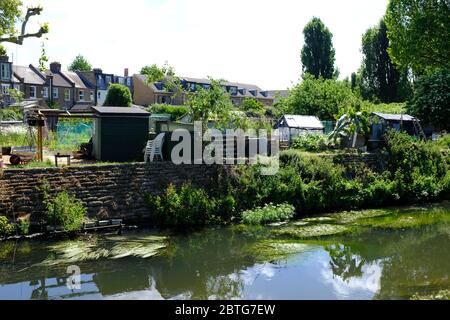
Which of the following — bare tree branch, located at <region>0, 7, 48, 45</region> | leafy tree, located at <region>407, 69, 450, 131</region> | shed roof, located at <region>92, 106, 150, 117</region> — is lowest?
shed roof, located at <region>92, 106, 150, 117</region>

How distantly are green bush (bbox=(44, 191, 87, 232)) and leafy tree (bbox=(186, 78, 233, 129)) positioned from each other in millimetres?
6691

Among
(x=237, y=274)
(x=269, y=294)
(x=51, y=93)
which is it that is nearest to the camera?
(x=269, y=294)

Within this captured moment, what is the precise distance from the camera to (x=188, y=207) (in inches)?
640

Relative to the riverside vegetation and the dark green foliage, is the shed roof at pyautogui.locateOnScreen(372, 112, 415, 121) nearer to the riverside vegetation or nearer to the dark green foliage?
the riverside vegetation

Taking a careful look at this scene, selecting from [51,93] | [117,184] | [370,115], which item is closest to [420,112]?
[370,115]

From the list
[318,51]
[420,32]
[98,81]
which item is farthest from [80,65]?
[420,32]

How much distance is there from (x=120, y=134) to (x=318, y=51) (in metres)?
38.5

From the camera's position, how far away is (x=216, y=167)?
18266mm

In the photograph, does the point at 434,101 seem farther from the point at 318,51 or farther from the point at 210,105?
the point at 318,51

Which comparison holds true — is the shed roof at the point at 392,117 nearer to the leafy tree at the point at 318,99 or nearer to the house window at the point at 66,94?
the leafy tree at the point at 318,99

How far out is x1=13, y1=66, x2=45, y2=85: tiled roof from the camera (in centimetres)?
4738

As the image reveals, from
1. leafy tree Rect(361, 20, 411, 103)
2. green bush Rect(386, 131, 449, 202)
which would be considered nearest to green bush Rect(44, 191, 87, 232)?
green bush Rect(386, 131, 449, 202)

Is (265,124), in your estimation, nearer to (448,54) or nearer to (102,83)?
(448,54)
